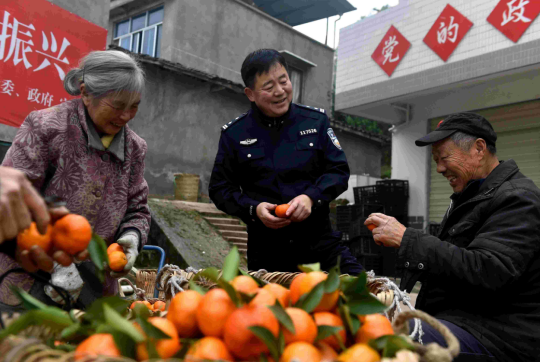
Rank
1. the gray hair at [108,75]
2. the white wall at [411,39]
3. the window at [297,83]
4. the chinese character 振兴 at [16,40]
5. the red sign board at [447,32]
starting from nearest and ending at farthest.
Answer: the gray hair at [108,75] < the chinese character 振兴 at [16,40] < the white wall at [411,39] < the red sign board at [447,32] < the window at [297,83]

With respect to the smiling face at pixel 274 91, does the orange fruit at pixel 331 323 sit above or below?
below

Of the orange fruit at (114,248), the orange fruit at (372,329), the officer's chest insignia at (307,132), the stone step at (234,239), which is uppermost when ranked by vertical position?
the officer's chest insignia at (307,132)

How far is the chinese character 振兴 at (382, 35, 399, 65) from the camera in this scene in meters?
8.19

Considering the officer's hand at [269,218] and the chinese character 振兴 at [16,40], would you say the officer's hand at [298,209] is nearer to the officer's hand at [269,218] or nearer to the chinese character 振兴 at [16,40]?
the officer's hand at [269,218]

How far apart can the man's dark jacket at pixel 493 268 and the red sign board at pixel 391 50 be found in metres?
6.45

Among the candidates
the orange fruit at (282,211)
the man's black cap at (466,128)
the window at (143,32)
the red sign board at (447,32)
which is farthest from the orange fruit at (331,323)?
the window at (143,32)

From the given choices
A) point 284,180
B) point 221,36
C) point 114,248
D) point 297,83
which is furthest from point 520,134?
point 297,83

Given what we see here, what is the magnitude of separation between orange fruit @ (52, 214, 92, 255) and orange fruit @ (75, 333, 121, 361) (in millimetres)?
322

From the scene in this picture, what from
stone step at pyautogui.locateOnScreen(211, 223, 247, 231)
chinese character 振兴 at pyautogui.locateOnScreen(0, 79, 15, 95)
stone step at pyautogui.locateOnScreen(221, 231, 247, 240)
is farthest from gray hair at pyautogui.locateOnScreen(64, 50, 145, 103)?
stone step at pyautogui.locateOnScreen(211, 223, 247, 231)

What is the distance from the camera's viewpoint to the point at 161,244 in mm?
6844

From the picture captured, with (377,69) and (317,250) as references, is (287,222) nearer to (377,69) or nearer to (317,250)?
(317,250)

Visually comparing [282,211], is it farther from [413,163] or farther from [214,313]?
[413,163]

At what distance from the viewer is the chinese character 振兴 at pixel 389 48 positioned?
819cm

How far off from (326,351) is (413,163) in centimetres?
817
